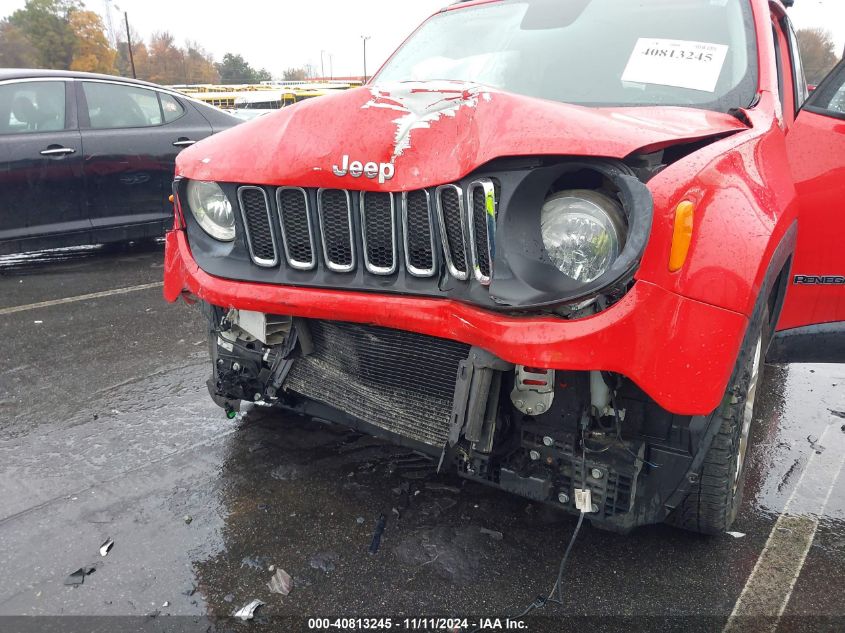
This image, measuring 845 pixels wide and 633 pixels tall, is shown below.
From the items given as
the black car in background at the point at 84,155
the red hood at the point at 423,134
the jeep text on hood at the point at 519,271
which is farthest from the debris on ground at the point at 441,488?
the black car in background at the point at 84,155

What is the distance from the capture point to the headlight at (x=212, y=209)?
7.80ft

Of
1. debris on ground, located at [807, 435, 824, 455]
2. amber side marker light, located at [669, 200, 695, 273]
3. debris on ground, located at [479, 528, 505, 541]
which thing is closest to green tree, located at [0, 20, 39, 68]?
debris on ground, located at [479, 528, 505, 541]

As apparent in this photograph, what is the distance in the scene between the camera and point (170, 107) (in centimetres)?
674

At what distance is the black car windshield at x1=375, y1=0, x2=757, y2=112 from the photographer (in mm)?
2559

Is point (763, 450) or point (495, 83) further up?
point (495, 83)

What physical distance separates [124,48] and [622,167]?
300 ft

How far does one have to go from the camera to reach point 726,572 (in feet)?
7.42

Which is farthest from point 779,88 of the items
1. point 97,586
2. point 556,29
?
point 97,586

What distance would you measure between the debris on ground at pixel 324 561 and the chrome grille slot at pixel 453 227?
3.62 feet

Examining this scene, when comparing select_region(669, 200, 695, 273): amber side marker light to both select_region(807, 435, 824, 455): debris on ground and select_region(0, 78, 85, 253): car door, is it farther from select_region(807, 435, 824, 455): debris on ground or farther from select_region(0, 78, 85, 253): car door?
select_region(0, 78, 85, 253): car door

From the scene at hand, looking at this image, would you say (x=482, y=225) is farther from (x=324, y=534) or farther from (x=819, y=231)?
(x=819, y=231)

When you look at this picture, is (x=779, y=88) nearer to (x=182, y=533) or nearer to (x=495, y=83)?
(x=495, y=83)

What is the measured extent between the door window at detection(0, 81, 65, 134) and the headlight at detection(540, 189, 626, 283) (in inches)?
218

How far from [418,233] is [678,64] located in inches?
56.4
